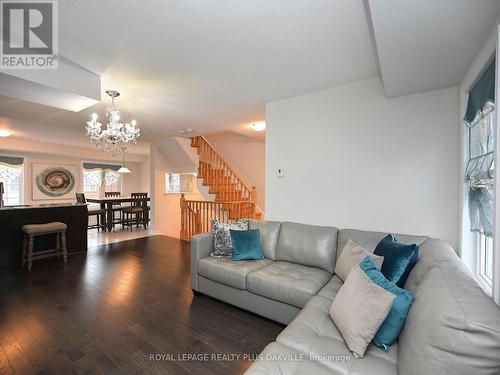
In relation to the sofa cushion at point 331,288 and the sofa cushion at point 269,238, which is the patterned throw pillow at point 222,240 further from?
the sofa cushion at point 331,288

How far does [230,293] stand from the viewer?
7.77 ft

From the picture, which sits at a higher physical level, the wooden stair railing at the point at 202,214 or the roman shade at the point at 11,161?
the roman shade at the point at 11,161

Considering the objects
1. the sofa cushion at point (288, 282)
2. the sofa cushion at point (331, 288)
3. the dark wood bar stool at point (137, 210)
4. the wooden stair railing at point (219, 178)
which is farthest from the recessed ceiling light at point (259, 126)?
the dark wood bar stool at point (137, 210)

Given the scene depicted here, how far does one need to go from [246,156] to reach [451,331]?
603 centimetres

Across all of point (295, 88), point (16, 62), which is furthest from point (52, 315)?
point (295, 88)

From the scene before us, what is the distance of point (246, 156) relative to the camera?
663cm

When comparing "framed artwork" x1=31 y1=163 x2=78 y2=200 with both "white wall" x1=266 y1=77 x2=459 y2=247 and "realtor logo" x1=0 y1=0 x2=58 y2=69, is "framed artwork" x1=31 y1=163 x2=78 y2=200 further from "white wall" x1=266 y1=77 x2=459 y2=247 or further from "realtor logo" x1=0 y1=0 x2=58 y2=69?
"white wall" x1=266 y1=77 x2=459 y2=247

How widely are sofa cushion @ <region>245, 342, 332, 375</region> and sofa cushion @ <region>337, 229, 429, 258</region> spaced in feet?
4.32

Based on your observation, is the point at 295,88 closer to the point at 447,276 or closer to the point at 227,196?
the point at 447,276

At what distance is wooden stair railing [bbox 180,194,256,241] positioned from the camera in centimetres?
522

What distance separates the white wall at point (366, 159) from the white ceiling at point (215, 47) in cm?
27

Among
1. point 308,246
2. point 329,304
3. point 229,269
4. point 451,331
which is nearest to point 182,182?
point 229,269

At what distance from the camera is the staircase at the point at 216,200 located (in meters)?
5.20

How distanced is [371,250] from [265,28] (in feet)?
6.77
